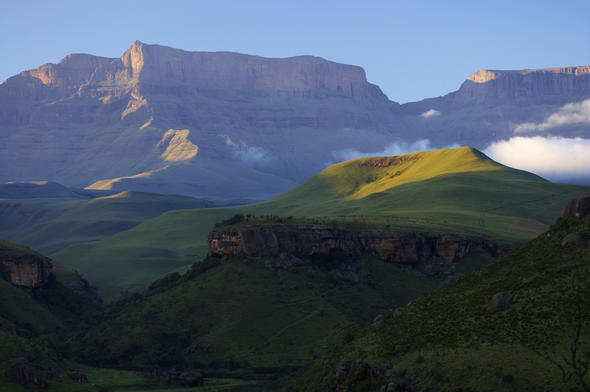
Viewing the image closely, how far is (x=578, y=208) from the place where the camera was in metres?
102

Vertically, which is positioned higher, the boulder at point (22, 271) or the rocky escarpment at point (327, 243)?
the rocky escarpment at point (327, 243)

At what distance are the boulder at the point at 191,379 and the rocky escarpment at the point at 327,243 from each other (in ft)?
139

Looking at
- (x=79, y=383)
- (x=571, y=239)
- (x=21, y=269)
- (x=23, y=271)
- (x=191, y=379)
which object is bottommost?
(x=191, y=379)

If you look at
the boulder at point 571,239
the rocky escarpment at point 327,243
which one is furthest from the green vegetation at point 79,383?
the boulder at point 571,239

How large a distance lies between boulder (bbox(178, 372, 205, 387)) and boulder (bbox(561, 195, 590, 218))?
66826mm

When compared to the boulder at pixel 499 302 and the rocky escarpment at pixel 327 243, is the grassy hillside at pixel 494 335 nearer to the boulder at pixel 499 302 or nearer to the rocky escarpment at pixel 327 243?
the boulder at pixel 499 302

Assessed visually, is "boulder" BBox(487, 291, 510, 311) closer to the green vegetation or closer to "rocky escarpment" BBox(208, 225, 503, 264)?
the green vegetation

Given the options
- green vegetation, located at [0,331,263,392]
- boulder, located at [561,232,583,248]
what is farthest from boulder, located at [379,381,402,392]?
green vegetation, located at [0,331,263,392]

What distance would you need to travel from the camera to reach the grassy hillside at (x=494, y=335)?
7200 cm

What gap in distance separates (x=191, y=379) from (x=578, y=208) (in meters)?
70.5

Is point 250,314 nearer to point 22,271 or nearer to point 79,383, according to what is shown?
point 79,383

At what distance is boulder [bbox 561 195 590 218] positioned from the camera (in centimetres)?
10088

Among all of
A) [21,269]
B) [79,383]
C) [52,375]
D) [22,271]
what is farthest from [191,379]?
[21,269]

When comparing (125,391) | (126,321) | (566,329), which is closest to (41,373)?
(125,391)
